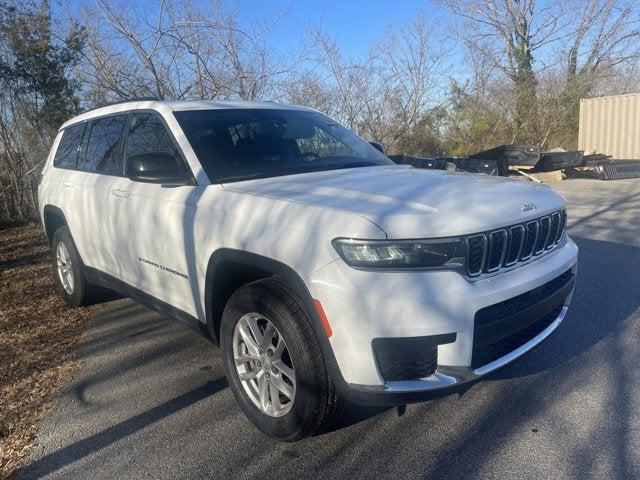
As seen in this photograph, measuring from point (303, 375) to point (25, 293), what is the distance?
475cm

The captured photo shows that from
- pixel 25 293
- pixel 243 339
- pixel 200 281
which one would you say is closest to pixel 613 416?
pixel 243 339

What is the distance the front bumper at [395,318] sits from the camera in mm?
2352

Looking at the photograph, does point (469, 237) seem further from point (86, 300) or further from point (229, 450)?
point (86, 300)

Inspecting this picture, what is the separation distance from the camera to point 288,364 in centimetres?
289

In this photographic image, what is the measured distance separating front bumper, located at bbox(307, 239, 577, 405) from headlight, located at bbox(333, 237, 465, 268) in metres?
0.05

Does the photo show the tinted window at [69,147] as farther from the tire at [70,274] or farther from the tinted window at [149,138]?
the tinted window at [149,138]

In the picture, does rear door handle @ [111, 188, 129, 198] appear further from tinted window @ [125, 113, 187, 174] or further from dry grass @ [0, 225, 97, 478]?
dry grass @ [0, 225, 97, 478]

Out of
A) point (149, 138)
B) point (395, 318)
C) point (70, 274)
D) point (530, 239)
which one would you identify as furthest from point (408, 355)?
point (70, 274)

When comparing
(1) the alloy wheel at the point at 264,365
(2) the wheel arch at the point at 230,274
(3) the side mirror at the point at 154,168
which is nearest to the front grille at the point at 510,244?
(2) the wheel arch at the point at 230,274

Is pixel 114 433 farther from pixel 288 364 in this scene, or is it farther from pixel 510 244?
pixel 510 244

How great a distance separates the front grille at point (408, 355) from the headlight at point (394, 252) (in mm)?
330

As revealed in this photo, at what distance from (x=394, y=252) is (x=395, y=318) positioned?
11.7 inches

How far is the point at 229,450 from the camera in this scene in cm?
287

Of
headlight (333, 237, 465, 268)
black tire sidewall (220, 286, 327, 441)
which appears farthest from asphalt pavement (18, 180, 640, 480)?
headlight (333, 237, 465, 268)
